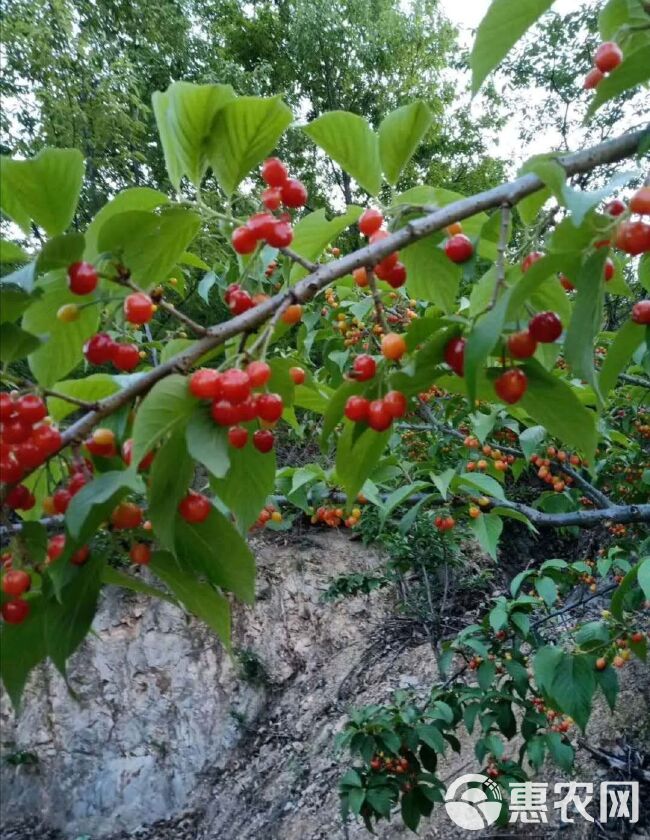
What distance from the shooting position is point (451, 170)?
12242 millimetres

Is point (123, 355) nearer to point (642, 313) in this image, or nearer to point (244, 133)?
point (244, 133)

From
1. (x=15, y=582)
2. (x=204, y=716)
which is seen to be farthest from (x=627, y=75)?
(x=204, y=716)

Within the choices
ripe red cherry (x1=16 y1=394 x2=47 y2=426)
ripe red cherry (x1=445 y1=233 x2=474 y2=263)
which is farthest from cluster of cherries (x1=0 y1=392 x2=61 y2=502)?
ripe red cherry (x1=445 y1=233 x2=474 y2=263)

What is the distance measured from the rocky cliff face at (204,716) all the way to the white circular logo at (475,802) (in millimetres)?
1324

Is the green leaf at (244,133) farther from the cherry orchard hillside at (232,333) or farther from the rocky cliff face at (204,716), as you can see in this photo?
the rocky cliff face at (204,716)

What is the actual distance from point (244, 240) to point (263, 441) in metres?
0.26

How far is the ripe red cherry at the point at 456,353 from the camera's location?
0.76m

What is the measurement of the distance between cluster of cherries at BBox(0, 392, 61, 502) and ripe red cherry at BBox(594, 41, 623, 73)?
833 millimetres

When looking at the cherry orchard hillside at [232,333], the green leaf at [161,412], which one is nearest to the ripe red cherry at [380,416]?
the cherry orchard hillside at [232,333]

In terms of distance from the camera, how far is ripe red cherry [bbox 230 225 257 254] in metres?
0.84

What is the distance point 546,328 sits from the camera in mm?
746

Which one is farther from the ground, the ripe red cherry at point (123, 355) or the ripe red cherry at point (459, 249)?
the ripe red cherry at point (459, 249)

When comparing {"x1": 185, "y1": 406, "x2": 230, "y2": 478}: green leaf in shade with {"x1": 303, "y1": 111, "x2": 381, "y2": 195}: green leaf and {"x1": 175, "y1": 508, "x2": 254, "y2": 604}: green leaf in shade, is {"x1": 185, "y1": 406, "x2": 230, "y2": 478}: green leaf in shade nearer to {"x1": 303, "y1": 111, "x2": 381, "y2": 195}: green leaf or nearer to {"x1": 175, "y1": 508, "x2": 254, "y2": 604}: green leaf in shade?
{"x1": 175, "y1": 508, "x2": 254, "y2": 604}: green leaf in shade

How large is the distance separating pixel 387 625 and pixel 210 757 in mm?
1941
